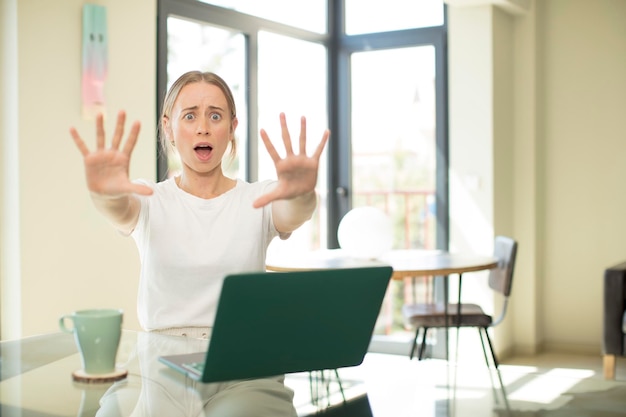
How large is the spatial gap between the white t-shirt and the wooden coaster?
38 cm

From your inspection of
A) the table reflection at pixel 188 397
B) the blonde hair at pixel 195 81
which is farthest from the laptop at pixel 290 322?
the blonde hair at pixel 195 81

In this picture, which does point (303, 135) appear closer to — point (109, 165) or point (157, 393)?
point (109, 165)

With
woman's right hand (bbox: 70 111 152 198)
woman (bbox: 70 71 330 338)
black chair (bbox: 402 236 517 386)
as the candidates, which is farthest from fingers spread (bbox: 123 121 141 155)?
black chair (bbox: 402 236 517 386)

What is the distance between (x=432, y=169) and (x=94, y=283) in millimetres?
2469

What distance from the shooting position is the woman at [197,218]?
1640 mm

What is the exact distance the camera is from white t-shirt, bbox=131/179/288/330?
164 cm

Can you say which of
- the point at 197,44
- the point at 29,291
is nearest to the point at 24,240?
the point at 29,291

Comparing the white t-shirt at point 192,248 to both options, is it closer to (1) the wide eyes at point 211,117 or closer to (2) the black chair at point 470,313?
(1) the wide eyes at point 211,117

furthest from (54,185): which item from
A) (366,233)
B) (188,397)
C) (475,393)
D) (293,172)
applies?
(475,393)

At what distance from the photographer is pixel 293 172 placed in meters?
Result: 1.48

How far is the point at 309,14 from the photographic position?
5.26m

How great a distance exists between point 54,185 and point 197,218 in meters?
1.83

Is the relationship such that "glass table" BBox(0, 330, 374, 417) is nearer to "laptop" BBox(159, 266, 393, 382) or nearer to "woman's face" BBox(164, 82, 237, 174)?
"laptop" BBox(159, 266, 393, 382)

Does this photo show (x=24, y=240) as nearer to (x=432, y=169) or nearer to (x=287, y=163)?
(x=287, y=163)
